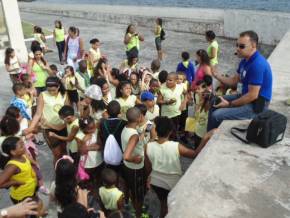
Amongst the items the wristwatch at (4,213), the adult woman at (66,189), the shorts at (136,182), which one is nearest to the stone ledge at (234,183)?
the shorts at (136,182)

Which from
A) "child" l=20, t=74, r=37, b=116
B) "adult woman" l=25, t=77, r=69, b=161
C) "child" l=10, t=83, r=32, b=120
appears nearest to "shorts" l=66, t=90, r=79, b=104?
"child" l=20, t=74, r=37, b=116

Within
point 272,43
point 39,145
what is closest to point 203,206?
point 39,145

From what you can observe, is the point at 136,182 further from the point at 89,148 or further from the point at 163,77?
the point at 163,77

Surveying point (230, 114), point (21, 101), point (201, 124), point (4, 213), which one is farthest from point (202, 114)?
point (4, 213)

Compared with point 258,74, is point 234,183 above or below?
below

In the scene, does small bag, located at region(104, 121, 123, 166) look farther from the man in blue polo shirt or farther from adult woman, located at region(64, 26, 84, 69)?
adult woman, located at region(64, 26, 84, 69)

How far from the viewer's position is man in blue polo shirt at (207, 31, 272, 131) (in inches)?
195

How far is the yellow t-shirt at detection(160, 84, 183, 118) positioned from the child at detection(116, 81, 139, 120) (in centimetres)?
62

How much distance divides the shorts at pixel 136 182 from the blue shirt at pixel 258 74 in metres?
1.82

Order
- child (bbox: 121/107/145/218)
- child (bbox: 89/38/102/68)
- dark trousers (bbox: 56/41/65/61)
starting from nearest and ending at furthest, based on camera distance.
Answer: child (bbox: 121/107/145/218), child (bbox: 89/38/102/68), dark trousers (bbox: 56/41/65/61)

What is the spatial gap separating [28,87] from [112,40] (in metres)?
9.05

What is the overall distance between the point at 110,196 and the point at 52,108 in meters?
2.04

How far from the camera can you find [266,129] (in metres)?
4.61

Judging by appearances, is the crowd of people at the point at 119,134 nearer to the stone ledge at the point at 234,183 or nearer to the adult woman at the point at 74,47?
the stone ledge at the point at 234,183
